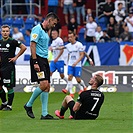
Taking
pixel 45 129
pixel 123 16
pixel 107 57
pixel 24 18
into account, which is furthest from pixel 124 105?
pixel 24 18

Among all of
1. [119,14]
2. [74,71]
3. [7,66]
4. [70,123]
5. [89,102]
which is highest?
[119,14]

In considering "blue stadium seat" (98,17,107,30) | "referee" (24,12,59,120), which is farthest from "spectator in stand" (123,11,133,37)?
"referee" (24,12,59,120)

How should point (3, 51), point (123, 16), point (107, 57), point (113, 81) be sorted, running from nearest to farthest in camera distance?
1. point (3, 51)
2. point (113, 81)
3. point (107, 57)
4. point (123, 16)

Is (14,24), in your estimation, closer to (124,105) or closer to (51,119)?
(124,105)

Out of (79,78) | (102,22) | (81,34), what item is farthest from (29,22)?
(79,78)

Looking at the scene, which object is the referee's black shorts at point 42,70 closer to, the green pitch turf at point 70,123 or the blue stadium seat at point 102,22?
the green pitch turf at point 70,123

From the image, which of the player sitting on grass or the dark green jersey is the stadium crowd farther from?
the player sitting on grass

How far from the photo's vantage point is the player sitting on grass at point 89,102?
11734mm

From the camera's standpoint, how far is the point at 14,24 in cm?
2817

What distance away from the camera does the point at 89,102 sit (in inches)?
464

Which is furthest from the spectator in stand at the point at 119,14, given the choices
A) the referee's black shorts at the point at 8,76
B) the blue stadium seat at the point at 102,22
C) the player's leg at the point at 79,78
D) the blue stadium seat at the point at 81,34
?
the referee's black shorts at the point at 8,76

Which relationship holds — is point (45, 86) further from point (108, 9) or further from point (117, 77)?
point (108, 9)

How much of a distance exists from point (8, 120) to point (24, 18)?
17532mm

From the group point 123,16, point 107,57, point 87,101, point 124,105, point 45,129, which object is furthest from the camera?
point 123,16
